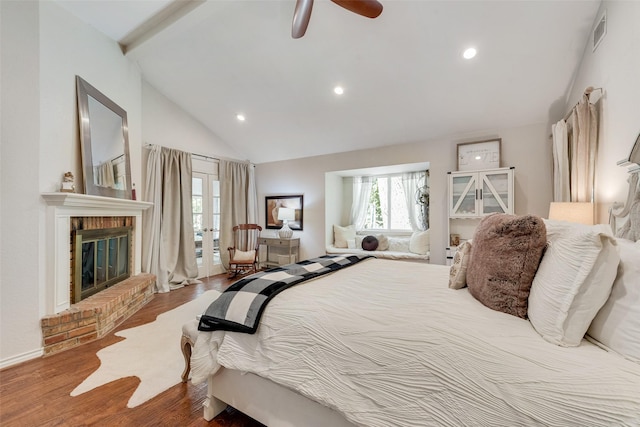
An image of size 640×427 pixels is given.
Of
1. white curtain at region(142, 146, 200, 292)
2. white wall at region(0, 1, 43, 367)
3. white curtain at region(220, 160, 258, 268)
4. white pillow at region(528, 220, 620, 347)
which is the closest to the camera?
white pillow at region(528, 220, 620, 347)

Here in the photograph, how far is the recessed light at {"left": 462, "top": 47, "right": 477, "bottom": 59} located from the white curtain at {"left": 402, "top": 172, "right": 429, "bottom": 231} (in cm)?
215

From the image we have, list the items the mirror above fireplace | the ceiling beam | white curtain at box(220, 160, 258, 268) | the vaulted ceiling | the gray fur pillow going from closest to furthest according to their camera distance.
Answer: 1. the gray fur pillow
2. the vaulted ceiling
3. the mirror above fireplace
4. the ceiling beam
5. white curtain at box(220, 160, 258, 268)

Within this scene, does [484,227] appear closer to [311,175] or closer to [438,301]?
[438,301]

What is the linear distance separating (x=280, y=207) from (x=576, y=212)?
442 cm

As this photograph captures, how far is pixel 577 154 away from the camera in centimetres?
243

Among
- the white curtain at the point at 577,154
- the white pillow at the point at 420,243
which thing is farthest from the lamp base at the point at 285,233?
the white curtain at the point at 577,154

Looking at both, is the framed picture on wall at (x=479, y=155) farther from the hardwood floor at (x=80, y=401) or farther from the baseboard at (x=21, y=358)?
the baseboard at (x=21, y=358)

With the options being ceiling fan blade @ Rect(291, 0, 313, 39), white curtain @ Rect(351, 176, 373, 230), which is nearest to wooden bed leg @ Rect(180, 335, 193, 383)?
ceiling fan blade @ Rect(291, 0, 313, 39)

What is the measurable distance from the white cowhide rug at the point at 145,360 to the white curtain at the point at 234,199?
240 cm

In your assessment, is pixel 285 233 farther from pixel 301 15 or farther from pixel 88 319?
pixel 301 15

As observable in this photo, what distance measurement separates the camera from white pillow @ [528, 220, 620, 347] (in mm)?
816

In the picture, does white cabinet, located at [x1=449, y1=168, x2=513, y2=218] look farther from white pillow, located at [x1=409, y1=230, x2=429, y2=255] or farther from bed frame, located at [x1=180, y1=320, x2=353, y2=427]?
bed frame, located at [x1=180, y1=320, x2=353, y2=427]

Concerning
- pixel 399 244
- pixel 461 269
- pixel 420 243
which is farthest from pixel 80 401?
pixel 399 244

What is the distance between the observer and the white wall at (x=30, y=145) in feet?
6.56
